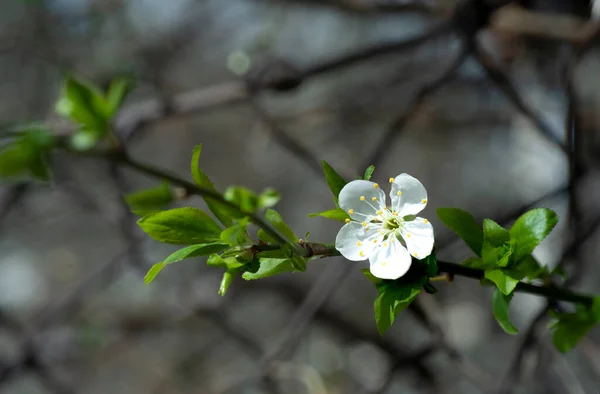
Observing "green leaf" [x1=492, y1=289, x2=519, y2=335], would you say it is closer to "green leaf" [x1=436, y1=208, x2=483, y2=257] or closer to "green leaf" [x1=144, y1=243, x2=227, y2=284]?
"green leaf" [x1=436, y1=208, x2=483, y2=257]

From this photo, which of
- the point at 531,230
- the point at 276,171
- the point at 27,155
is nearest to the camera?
the point at 27,155

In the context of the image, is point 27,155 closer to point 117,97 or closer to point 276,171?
point 117,97

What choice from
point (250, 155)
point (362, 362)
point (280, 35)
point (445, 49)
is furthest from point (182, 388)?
point (445, 49)

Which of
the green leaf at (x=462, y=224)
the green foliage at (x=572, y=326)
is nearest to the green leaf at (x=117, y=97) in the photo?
the green leaf at (x=462, y=224)

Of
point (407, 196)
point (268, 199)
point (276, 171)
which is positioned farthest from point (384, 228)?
point (276, 171)

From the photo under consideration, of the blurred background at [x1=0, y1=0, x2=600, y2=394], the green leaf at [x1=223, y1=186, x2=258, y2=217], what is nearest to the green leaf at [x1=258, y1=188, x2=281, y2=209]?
the green leaf at [x1=223, y1=186, x2=258, y2=217]

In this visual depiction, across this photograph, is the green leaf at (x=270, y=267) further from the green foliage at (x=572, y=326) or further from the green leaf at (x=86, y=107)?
the green foliage at (x=572, y=326)

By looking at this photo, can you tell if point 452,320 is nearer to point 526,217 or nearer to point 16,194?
point 16,194
